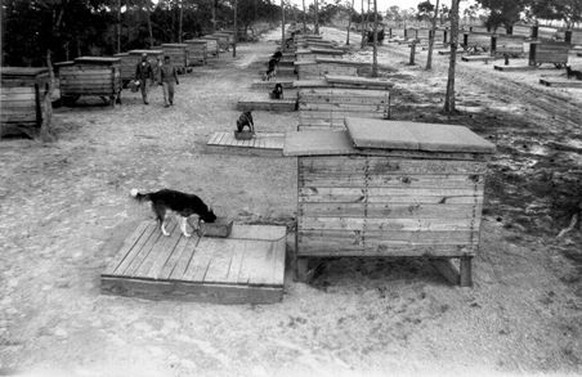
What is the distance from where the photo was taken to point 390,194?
6.82 m

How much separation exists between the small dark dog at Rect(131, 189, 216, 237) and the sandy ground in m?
0.93

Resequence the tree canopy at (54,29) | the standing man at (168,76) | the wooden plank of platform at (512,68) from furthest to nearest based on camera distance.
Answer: the wooden plank of platform at (512,68), the tree canopy at (54,29), the standing man at (168,76)

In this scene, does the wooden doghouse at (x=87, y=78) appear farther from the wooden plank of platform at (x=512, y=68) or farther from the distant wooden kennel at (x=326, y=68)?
the wooden plank of platform at (x=512, y=68)

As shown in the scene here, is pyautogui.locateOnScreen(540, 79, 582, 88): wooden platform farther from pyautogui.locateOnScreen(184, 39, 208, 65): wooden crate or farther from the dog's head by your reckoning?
the dog's head

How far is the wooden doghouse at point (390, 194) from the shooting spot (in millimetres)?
6664

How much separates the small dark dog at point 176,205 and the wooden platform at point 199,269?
0.27m

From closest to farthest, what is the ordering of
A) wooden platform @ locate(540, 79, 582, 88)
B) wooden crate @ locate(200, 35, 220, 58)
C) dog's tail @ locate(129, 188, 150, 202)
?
dog's tail @ locate(129, 188, 150, 202)
wooden platform @ locate(540, 79, 582, 88)
wooden crate @ locate(200, 35, 220, 58)

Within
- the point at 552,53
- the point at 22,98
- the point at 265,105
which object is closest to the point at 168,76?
the point at 265,105

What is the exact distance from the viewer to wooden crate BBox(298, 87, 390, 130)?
14.6 m

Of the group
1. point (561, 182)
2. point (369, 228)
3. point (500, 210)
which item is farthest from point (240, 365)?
point (561, 182)

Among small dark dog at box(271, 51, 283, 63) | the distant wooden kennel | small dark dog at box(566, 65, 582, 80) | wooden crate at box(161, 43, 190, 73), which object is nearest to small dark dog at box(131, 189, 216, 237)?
the distant wooden kennel

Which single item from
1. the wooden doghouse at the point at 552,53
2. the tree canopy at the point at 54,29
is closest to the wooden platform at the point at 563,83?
the wooden doghouse at the point at 552,53

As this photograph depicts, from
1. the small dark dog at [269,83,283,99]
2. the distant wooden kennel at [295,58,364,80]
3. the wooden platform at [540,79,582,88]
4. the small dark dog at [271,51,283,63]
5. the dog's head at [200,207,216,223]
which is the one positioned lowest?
the dog's head at [200,207,216,223]

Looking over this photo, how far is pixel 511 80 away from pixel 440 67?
9.13 metres
